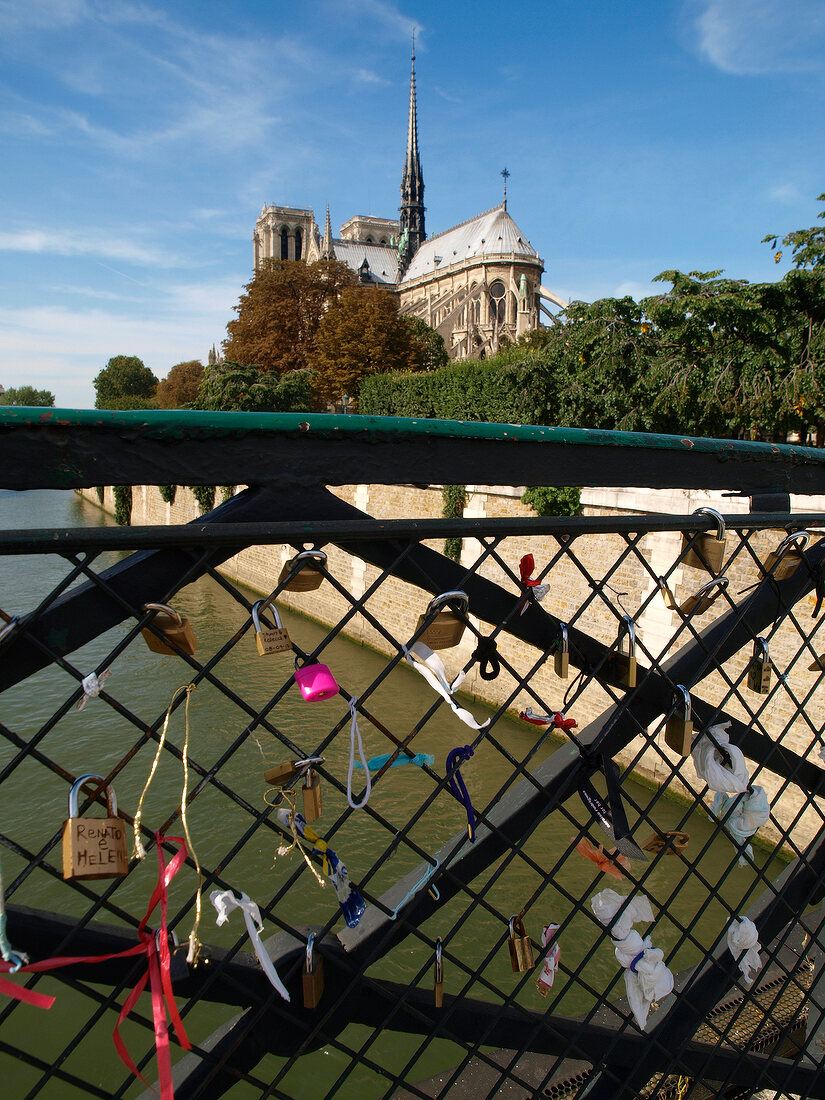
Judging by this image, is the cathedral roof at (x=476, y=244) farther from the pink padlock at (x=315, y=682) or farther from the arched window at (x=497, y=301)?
the pink padlock at (x=315, y=682)

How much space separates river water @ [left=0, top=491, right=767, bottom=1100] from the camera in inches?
201

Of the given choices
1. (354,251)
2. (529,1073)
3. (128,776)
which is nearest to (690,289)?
(128,776)

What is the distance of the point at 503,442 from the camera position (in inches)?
54.7

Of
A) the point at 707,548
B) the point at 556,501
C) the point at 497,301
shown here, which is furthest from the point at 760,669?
the point at 497,301

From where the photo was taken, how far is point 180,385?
5003 centimetres

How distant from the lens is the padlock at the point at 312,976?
1.26 metres

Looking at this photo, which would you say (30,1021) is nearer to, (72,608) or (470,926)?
(470,926)

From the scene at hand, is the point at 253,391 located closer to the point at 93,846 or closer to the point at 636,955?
the point at 636,955

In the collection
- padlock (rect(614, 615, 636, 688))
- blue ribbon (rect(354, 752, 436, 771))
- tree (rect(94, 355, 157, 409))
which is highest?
tree (rect(94, 355, 157, 409))

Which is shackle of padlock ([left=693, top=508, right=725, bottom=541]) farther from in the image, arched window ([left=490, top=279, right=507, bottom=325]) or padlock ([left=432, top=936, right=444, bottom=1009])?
arched window ([left=490, top=279, right=507, bottom=325])

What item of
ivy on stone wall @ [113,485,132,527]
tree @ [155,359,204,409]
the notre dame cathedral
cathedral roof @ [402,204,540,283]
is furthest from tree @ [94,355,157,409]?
ivy on stone wall @ [113,485,132,527]

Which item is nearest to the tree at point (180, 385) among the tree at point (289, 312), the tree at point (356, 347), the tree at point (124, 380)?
the tree at point (124, 380)

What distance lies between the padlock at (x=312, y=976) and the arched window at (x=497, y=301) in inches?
1833

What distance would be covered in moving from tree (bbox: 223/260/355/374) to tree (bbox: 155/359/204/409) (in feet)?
53.2
